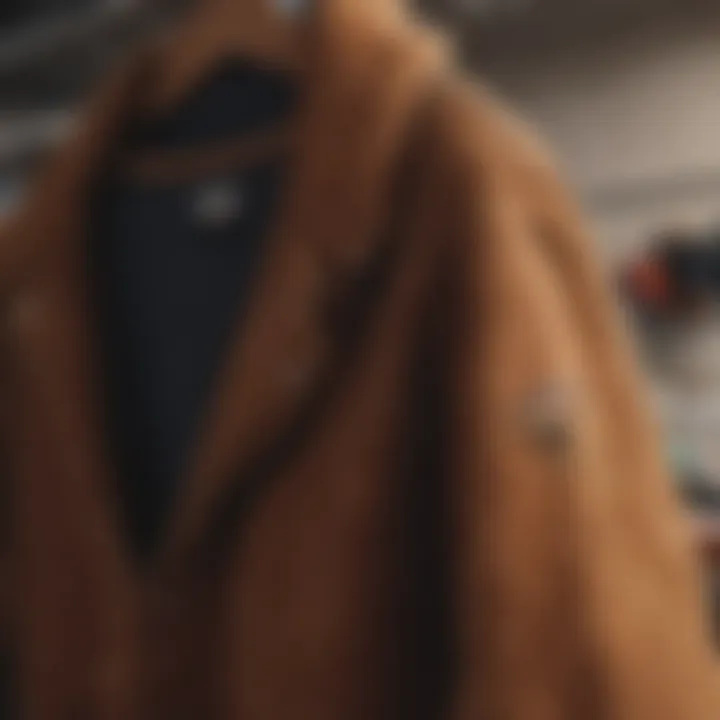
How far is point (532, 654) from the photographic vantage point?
48 cm

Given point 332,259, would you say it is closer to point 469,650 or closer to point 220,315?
point 220,315

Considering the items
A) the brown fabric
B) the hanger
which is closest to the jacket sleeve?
the brown fabric

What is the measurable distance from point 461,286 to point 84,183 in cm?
25

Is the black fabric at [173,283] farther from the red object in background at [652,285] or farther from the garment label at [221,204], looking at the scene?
the red object in background at [652,285]

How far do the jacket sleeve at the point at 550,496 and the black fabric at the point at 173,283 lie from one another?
0.15 metres

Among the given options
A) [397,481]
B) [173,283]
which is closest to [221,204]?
[173,283]

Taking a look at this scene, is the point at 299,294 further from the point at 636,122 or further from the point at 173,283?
the point at 636,122

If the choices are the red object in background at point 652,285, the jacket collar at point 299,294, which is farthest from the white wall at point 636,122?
the jacket collar at point 299,294

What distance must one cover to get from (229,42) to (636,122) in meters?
0.28

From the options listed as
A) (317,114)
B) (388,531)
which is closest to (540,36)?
(317,114)

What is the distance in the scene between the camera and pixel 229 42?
25.6 inches

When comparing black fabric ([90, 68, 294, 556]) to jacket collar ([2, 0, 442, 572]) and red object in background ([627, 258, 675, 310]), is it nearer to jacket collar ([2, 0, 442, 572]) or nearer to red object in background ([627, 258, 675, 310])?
jacket collar ([2, 0, 442, 572])

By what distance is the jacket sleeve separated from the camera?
483 mm

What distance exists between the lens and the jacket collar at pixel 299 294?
560mm
